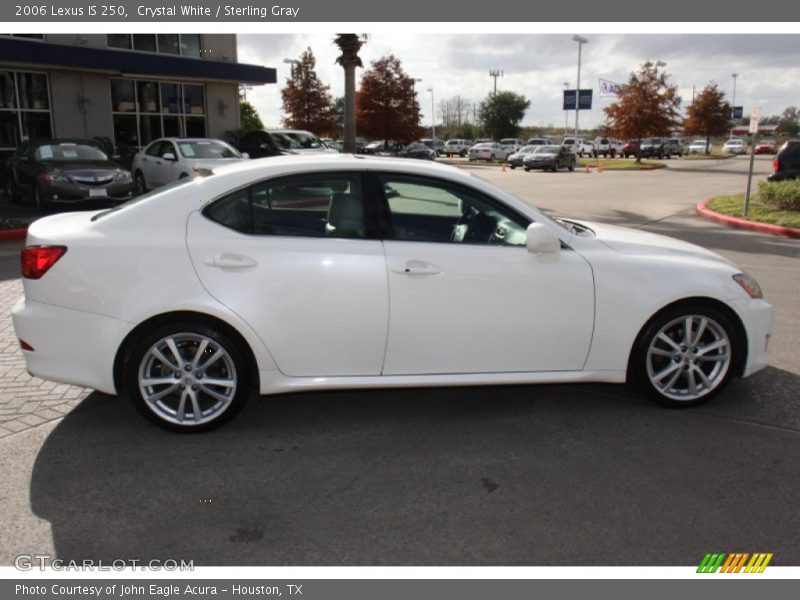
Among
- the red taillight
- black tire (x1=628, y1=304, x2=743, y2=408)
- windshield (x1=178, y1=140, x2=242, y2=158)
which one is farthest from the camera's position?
windshield (x1=178, y1=140, x2=242, y2=158)

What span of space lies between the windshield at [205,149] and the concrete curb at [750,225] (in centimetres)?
1077

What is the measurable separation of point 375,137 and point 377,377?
44.5m

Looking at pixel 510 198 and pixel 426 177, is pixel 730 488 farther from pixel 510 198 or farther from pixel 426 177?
pixel 426 177

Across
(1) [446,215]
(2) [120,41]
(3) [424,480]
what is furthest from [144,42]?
(3) [424,480]

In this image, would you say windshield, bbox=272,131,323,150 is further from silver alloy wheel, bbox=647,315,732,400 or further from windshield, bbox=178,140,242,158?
silver alloy wheel, bbox=647,315,732,400

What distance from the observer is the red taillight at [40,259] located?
4051 millimetres

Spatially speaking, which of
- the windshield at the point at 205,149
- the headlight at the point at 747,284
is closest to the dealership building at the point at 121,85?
the windshield at the point at 205,149

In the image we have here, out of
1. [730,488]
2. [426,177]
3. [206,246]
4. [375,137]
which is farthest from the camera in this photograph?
[375,137]

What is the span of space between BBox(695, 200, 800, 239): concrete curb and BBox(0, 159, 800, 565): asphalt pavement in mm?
8778

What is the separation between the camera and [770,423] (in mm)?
4449

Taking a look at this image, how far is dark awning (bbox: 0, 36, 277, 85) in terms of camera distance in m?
19.8

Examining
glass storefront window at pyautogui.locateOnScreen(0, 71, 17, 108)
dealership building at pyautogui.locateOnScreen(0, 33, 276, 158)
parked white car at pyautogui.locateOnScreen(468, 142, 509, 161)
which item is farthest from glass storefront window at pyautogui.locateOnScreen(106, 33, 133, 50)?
parked white car at pyautogui.locateOnScreen(468, 142, 509, 161)

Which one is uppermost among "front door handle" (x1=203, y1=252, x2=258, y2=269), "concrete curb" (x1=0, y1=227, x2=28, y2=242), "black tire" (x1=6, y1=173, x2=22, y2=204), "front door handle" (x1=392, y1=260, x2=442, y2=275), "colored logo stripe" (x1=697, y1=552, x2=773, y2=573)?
"front door handle" (x1=203, y1=252, x2=258, y2=269)

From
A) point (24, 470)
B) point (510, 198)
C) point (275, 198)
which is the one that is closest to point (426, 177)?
point (510, 198)
